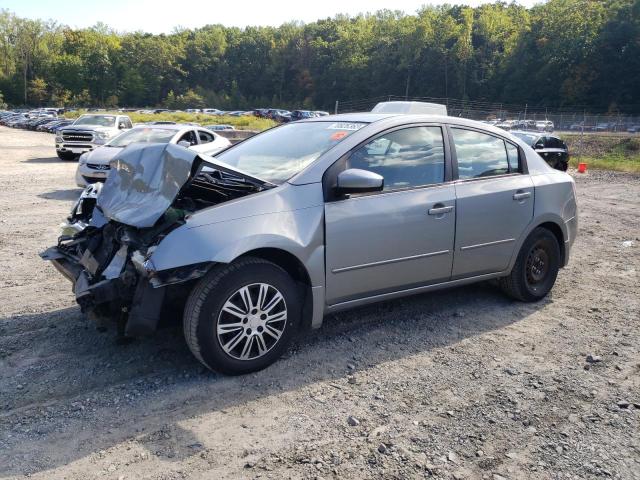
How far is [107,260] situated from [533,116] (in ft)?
142

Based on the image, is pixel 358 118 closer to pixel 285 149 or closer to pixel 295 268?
pixel 285 149

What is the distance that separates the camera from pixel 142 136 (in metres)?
12.4

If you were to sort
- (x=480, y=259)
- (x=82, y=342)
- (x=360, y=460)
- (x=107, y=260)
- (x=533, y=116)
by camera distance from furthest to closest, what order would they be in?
1. (x=533, y=116)
2. (x=480, y=259)
3. (x=82, y=342)
4. (x=107, y=260)
5. (x=360, y=460)

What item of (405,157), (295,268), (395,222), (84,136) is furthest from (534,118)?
(295,268)

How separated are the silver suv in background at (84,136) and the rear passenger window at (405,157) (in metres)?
15.3

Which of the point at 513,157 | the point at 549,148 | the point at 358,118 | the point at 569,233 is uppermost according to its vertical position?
the point at 358,118

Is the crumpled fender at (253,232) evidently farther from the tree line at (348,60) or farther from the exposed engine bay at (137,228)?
the tree line at (348,60)

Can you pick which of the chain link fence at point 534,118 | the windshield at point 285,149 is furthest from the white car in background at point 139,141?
the chain link fence at point 534,118

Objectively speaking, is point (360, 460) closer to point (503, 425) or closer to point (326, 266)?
point (503, 425)

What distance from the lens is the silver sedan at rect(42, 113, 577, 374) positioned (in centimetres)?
353

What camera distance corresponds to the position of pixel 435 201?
14.7 feet

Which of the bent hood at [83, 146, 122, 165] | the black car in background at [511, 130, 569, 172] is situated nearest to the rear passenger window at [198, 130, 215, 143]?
the bent hood at [83, 146, 122, 165]

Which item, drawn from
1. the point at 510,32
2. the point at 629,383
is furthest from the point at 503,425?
the point at 510,32

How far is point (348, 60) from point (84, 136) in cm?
9684
